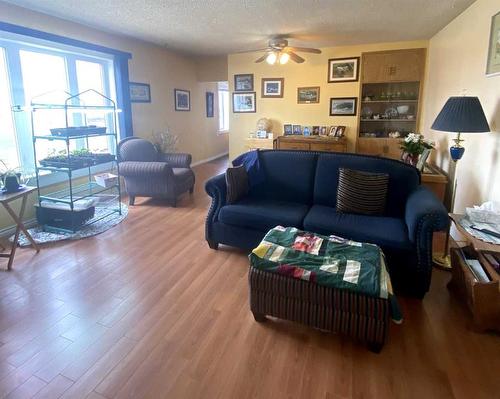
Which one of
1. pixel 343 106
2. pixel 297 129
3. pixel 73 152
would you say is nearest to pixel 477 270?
pixel 73 152

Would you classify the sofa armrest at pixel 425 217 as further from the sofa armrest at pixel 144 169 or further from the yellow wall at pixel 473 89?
the sofa armrest at pixel 144 169

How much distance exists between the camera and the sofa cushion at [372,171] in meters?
2.67

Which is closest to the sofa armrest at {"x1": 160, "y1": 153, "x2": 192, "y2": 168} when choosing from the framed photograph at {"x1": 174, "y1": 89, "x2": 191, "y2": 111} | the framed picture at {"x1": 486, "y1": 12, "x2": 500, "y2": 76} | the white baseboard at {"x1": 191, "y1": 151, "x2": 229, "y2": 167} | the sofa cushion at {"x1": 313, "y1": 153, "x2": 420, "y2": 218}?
the framed photograph at {"x1": 174, "y1": 89, "x2": 191, "y2": 111}

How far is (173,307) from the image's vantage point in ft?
6.90

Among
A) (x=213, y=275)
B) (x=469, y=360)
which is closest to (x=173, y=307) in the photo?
(x=213, y=275)

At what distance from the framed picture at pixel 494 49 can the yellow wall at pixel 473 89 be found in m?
0.07

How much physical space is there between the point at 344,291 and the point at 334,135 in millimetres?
4293

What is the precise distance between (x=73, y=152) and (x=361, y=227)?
310 cm

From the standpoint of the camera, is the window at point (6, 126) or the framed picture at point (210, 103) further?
the framed picture at point (210, 103)

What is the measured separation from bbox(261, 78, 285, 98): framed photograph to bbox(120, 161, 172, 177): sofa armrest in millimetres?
2759

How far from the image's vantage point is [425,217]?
6.75 ft

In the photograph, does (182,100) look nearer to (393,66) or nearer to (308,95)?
(308,95)

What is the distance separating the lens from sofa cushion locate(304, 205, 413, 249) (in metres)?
2.20

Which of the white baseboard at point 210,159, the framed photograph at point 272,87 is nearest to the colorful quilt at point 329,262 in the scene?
the framed photograph at point 272,87
